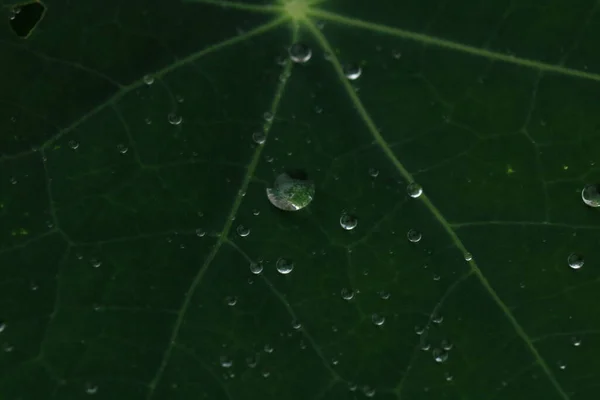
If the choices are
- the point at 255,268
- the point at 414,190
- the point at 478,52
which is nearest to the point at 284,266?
the point at 255,268

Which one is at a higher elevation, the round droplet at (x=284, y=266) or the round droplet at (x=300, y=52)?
the round droplet at (x=300, y=52)

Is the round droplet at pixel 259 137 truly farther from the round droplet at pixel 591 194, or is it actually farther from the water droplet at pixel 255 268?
the round droplet at pixel 591 194

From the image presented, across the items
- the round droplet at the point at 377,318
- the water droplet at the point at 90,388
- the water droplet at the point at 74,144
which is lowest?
the water droplet at the point at 90,388

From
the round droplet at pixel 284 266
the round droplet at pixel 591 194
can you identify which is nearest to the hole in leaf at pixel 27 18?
the round droplet at pixel 284 266

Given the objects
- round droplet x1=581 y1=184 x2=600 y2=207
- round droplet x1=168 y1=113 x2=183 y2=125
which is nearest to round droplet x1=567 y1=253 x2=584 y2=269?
round droplet x1=581 y1=184 x2=600 y2=207

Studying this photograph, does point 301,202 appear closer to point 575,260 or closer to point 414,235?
point 414,235

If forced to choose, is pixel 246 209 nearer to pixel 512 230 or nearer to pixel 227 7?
pixel 227 7
